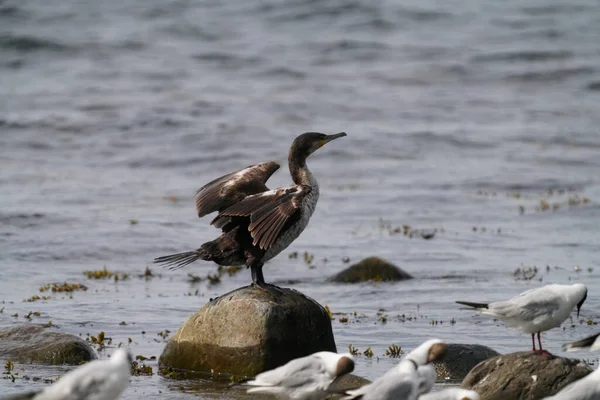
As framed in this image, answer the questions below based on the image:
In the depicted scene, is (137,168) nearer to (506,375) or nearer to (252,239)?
Result: (252,239)

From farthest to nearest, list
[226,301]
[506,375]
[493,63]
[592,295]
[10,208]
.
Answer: [493,63] < [10,208] < [592,295] < [226,301] < [506,375]

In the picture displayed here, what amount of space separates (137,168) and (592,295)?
1361cm

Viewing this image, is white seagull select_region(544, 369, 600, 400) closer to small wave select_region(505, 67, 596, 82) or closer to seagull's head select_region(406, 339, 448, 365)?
seagull's head select_region(406, 339, 448, 365)

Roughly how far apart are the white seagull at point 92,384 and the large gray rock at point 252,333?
3130 millimetres

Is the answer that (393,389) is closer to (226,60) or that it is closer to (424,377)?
(424,377)

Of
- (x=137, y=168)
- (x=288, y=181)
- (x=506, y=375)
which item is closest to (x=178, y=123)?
(x=137, y=168)

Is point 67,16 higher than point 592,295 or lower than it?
higher

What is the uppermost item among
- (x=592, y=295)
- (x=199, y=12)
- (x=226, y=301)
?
(x=199, y=12)

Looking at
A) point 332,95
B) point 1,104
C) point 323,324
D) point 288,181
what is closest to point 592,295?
point 323,324

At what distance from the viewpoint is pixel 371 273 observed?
13625 millimetres

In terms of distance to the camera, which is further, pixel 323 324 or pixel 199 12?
pixel 199 12

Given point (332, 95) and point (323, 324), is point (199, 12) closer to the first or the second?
point (332, 95)

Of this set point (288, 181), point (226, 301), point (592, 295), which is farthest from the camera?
point (288, 181)

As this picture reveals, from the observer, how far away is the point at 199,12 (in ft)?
132
